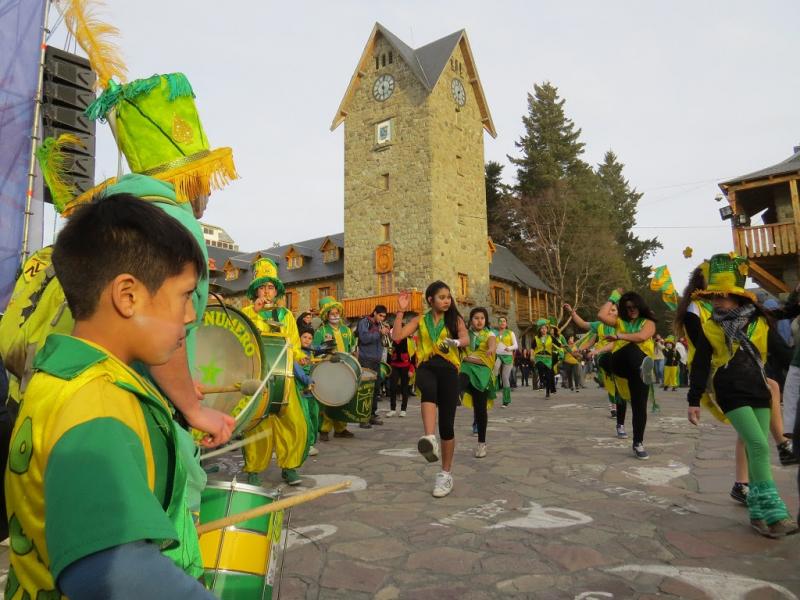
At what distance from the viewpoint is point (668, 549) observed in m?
3.55

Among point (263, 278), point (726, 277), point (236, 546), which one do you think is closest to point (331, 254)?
point (263, 278)

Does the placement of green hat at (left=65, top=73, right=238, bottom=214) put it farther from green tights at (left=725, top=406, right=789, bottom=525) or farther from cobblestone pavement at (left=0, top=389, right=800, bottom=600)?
green tights at (left=725, top=406, right=789, bottom=525)

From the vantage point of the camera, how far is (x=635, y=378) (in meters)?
6.77

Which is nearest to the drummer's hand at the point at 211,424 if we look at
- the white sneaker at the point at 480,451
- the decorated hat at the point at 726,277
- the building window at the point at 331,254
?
the decorated hat at the point at 726,277

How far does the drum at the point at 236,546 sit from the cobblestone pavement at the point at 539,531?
112 centimetres

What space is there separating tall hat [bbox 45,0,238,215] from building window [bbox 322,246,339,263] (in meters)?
36.3

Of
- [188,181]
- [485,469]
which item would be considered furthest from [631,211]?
[188,181]

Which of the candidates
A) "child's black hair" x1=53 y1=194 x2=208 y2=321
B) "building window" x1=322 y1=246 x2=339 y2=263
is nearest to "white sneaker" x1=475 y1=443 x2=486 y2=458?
"child's black hair" x1=53 y1=194 x2=208 y2=321

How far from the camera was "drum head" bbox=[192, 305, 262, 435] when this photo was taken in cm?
353

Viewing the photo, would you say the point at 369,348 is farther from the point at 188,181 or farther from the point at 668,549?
the point at 188,181

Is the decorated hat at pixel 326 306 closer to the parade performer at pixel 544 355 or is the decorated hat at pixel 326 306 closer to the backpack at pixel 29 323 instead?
the backpack at pixel 29 323

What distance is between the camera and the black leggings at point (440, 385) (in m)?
5.34

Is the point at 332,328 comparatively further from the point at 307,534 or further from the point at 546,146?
the point at 546,146

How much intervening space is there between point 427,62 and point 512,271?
15.2 m
